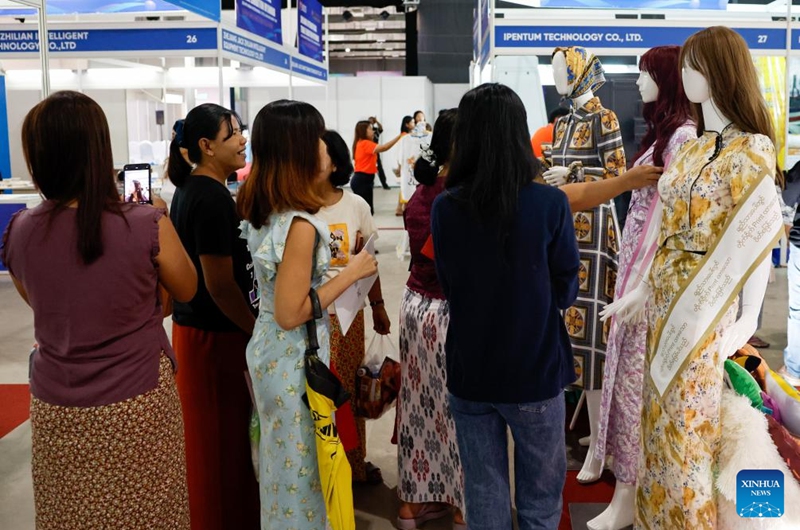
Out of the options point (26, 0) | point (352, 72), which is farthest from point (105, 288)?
point (352, 72)

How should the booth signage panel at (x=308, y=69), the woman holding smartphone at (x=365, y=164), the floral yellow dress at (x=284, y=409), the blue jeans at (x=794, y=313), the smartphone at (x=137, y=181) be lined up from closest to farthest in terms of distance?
the floral yellow dress at (x=284, y=409) → the smartphone at (x=137, y=181) → the blue jeans at (x=794, y=313) → the woman holding smartphone at (x=365, y=164) → the booth signage panel at (x=308, y=69)

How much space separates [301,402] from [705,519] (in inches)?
41.8

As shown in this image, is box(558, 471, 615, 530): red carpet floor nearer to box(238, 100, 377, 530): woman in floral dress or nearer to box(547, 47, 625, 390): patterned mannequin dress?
box(547, 47, 625, 390): patterned mannequin dress

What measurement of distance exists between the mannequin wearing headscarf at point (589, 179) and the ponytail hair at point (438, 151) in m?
0.59

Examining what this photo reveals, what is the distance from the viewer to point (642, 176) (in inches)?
96.3

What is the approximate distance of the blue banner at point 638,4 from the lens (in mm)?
5711

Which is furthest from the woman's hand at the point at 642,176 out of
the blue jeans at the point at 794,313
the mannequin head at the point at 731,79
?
the blue jeans at the point at 794,313

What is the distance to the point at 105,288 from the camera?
1702 millimetres

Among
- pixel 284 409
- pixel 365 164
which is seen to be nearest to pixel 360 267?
pixel 284 409

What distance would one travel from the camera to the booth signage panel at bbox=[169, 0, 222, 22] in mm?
5906

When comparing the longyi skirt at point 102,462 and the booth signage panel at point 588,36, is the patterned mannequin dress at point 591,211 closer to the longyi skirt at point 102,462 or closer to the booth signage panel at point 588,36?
the longyi skirt at point 102,462

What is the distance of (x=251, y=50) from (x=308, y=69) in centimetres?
413

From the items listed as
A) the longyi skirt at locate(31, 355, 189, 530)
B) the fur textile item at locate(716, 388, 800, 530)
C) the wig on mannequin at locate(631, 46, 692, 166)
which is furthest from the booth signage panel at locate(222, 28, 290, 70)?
the fur textile item at locate(716, 388, 800, 530)

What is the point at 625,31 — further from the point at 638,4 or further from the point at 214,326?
the point at 214,326
